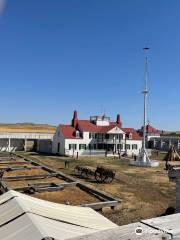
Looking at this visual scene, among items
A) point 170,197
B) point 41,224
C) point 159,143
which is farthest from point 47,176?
point 159,143

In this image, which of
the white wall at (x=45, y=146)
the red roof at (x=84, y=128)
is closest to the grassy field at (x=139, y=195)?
the red roof at (x=84, y=128)

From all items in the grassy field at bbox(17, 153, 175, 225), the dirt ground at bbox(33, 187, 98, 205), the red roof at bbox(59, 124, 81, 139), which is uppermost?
the red roof at bbox(59, 124, 81, 139)

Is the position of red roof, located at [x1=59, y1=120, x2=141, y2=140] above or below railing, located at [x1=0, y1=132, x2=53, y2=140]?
above

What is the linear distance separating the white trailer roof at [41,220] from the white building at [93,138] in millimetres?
42930

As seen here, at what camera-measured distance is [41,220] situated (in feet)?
24.1

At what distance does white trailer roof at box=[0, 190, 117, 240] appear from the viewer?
675 cm

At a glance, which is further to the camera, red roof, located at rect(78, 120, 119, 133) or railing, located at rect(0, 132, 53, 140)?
railing, located at rect(0, 132, 53, 140)

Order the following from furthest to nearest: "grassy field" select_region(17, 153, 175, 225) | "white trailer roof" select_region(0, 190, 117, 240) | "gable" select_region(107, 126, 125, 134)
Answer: "gable" select_region(107, 126, 125, 134)
"grassy field" select_region(17, 153, 175, 225)
"white trailer roof" select_region(0, 190, 117, 240)

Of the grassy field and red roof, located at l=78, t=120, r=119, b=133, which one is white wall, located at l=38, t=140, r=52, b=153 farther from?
the grassy field

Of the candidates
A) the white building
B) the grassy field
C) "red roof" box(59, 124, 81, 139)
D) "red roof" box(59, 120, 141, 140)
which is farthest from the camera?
"red roof" box(59, 120, 141, 140)

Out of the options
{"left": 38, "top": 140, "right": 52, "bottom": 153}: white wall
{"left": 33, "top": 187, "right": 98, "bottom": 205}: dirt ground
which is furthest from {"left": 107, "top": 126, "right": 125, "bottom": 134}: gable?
{"left": 33, "top": 187, "right": 98, "bottom": 205}: dirt ground

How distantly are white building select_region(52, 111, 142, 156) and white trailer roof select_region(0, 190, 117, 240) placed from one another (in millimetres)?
42930

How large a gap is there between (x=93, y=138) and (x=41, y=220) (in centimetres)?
4857

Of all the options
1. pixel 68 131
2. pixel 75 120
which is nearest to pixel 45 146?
pixel 68 131
